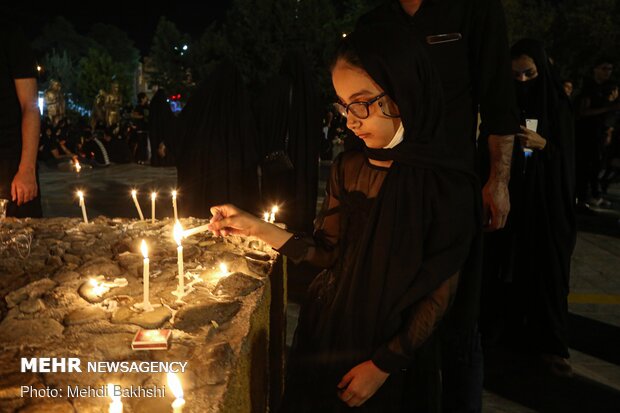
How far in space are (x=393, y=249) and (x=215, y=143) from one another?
4.79 m

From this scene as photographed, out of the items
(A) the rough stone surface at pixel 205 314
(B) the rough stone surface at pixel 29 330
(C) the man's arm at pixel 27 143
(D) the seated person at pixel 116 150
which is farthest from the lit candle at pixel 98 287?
(D) the seated person at pixel 116 150

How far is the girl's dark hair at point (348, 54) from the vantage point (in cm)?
178

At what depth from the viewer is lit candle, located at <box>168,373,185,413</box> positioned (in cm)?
133

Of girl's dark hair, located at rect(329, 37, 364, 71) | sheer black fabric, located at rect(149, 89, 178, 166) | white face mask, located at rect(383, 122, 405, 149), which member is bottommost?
sheer black fabric, located at rect(149, 89, 178, 166)

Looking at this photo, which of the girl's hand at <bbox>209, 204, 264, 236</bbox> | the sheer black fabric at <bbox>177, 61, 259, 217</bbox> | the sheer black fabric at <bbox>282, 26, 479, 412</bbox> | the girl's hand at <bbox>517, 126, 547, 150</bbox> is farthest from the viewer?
the sheer black fabric at <bbox>177, 61, 259, 217</bbox>

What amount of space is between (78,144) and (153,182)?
6.78 m

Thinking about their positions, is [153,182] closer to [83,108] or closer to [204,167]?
[204,167]

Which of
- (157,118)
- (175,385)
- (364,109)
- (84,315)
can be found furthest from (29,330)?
(157,118)

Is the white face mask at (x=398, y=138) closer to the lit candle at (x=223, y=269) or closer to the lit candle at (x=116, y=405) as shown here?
the lit candle at (x=223, y=269)

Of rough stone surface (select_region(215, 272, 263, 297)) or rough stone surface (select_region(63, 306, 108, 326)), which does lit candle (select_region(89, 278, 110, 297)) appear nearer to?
rough stone surface (select_region(63, 306, 108, 326))

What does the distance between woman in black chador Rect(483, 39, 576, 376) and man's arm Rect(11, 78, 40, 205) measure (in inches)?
135

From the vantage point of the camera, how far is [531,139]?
3.49 meters

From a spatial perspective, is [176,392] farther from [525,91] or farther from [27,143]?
[27,143]

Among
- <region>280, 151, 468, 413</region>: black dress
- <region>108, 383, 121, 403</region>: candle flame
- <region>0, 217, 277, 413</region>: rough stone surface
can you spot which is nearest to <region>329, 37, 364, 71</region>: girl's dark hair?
<region>280, 151, 468, 413</region>: black dress
